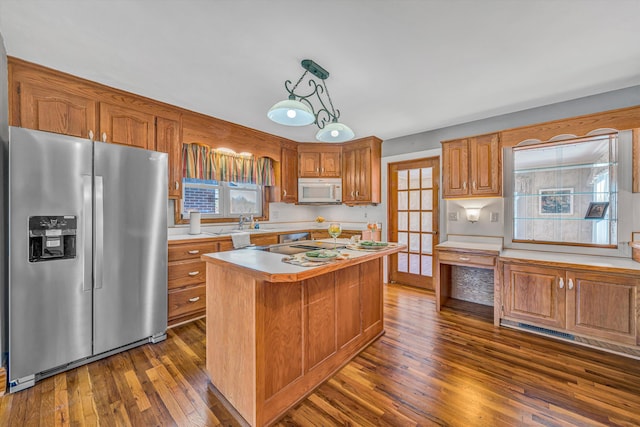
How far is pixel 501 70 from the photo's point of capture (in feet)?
7.54

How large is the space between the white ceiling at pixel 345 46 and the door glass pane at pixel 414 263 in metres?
2.43

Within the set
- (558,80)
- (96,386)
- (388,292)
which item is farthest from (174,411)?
(558,80)

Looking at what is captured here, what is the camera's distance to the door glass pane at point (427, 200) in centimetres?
410

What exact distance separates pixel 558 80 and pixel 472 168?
1.14m

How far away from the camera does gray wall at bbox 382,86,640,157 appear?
8.64 ft

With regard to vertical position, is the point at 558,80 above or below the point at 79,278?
above

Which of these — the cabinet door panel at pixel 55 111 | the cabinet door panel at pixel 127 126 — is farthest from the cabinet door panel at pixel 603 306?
the cabinet door panel at pixel 55 111

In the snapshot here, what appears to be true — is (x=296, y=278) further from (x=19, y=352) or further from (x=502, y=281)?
(x=502, y=281)

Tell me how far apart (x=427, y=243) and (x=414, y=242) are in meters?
0.21

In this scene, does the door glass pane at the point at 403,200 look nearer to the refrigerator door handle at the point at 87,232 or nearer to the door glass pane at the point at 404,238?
the door glass pane at the point at 404,238

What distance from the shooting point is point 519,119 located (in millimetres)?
3221

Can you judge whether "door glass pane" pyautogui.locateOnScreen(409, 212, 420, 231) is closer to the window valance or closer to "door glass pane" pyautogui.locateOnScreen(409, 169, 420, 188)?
"door glass pane" pyautogui.locateOnScreen(409, 169, 420, 188)

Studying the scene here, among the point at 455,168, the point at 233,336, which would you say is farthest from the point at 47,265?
the point at 455,168

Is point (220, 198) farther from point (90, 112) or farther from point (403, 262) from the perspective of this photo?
point (403, 262)
